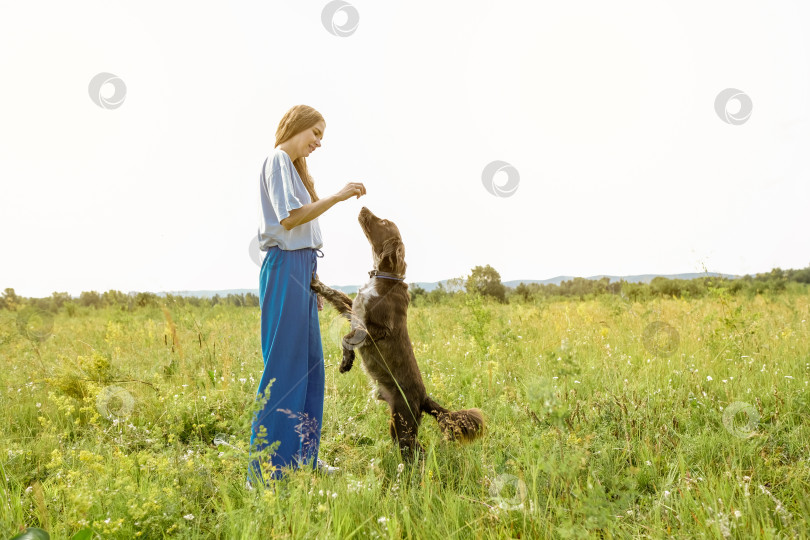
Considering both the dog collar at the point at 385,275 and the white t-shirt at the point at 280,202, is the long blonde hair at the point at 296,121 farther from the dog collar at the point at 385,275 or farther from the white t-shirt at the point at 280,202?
the dog collar at the point at 385,275

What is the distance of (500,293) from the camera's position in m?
18.6

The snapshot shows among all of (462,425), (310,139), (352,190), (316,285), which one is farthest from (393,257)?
(462,425)

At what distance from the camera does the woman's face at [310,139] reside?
3.67 meters

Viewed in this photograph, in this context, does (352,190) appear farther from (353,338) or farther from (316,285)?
(353,338)

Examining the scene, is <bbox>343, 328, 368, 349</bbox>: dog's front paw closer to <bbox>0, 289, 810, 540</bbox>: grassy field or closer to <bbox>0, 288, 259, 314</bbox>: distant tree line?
<bbox>0, 289, 810, 540</bbox>: grassy field

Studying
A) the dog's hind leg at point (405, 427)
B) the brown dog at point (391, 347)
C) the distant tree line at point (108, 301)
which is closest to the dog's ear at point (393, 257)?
the brown dog at point (391, 347)

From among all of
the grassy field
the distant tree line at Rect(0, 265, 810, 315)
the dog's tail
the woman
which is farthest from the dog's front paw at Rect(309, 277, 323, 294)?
the distant tree line at Rect(0, 265, 810, 315)

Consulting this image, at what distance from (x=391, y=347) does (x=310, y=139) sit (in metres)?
1.78

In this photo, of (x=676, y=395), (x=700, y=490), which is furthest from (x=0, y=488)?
(x=676, y=395)

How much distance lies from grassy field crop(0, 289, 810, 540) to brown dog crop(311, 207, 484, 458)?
0.22m

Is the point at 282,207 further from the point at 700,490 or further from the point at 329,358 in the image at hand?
the point at 329,358

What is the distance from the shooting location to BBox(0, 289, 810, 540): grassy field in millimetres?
2555

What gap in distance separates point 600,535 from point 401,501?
1.11 meters

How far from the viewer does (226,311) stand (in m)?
12.1
